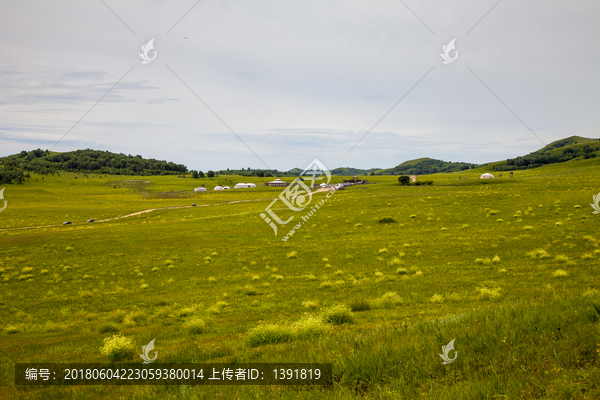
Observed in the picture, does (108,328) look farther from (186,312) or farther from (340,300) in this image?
(340,300)

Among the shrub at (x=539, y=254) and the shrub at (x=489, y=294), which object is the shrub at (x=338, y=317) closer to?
the shrub at (x=489, y=294)

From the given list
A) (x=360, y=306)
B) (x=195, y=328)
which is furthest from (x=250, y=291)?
(x=360, y=306)

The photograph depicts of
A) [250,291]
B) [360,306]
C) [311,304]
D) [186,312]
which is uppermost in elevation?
A: [360,306]

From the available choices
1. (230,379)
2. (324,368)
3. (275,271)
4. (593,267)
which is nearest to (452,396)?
(324,368)

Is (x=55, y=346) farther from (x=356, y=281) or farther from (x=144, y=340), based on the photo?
(x=356, y=281)

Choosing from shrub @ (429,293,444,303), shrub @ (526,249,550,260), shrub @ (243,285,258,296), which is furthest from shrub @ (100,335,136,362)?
shrub @ (526,249,550,260)

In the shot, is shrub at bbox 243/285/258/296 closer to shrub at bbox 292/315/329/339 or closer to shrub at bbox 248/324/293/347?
shrub at bbox 292/315/329/339

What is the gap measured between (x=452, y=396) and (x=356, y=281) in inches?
599

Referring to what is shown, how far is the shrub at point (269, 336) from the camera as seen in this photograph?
26.9 ft

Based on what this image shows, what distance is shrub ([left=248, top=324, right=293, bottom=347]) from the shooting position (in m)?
8.20

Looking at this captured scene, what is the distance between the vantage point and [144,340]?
34.4 feet

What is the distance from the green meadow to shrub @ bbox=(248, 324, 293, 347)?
4cm

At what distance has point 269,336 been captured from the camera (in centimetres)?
833

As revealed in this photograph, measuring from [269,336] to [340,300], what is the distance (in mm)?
7344
